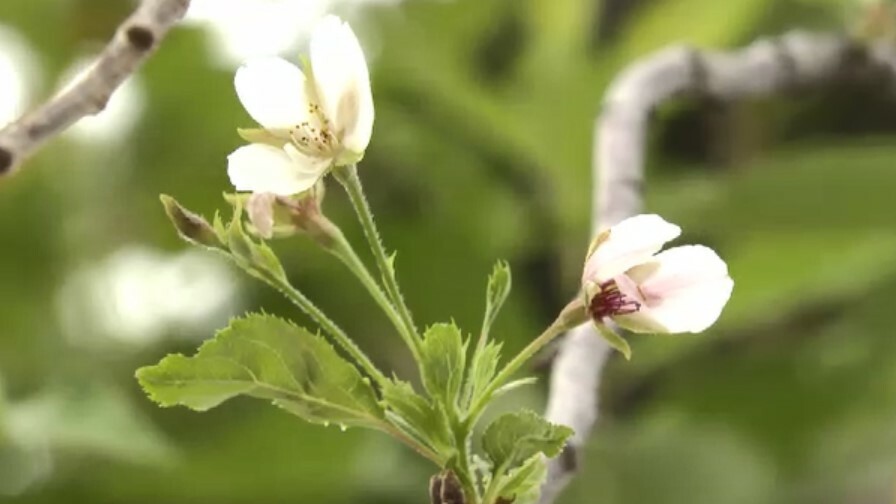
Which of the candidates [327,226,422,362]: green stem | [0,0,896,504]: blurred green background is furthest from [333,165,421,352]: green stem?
[0,0,896,504]: blurred green background

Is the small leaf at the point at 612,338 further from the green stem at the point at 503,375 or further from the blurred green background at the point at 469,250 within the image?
the blurred green background at the point at 469,250

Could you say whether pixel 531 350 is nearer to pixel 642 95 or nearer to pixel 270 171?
pixel 270 171

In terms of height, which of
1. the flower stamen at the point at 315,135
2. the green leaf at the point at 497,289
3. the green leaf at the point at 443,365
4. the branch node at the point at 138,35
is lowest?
the green leaf at the point at 443,365

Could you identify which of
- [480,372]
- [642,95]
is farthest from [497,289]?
[642,95]

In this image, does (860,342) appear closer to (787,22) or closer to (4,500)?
(787,22)

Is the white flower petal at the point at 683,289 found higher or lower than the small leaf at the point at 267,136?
lower

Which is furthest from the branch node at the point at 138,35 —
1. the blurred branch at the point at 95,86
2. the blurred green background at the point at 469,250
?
the blurred green background at the point at 469,250
